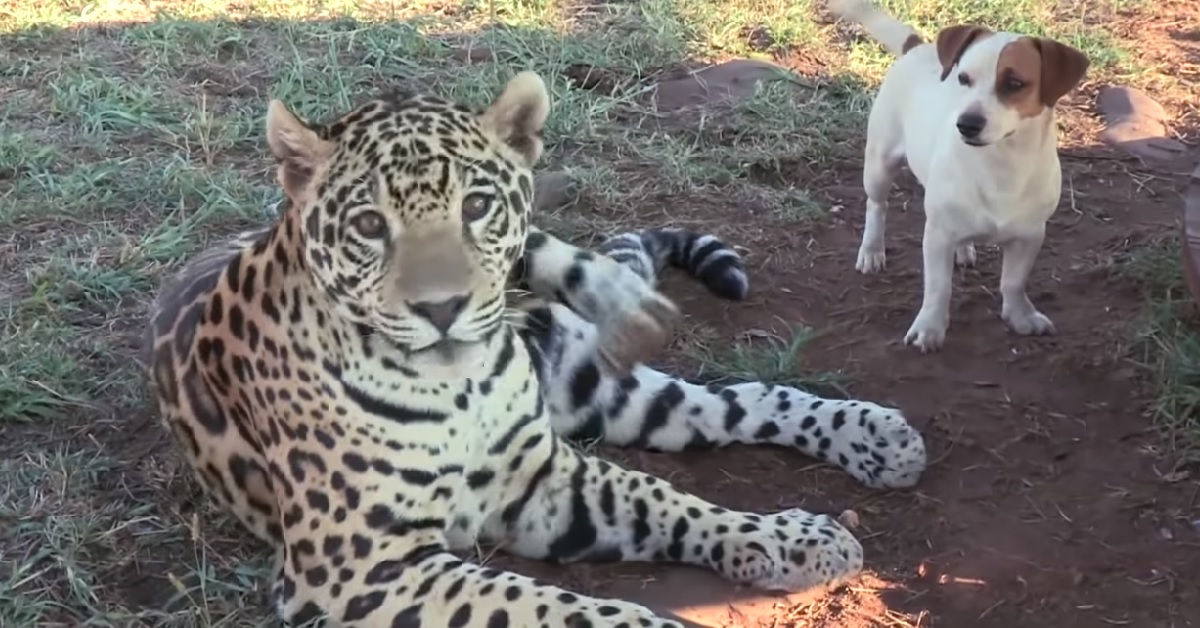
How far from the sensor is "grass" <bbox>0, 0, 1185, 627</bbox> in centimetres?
374

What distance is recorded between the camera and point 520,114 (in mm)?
3217

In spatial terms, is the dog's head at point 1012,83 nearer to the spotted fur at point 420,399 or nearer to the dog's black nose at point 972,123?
the dog's black nose at point 972,123

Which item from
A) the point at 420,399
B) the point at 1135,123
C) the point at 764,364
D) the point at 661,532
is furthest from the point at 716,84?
the point at 420,399

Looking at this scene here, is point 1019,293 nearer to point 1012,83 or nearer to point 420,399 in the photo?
point 1012,83

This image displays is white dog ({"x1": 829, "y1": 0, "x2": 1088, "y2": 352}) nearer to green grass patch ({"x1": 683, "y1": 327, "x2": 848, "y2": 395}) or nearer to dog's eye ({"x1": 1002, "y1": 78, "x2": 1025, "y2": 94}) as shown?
dog's eye ({"x1": 1002, "y1": 78, "x2": 1025, "y2": 94})

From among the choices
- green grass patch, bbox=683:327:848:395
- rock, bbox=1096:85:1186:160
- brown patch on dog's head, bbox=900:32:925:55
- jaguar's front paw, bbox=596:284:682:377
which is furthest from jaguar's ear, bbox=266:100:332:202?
rock, bbox=1096:85:1186:160

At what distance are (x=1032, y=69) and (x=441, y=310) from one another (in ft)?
7.27

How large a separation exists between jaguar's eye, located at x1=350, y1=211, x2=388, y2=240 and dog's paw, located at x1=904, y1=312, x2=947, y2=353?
7.34 ft

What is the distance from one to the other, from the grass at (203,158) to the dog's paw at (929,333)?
373 mm

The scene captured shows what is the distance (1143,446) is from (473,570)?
2.08 meters

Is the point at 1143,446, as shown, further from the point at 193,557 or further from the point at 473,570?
the point at 193,557

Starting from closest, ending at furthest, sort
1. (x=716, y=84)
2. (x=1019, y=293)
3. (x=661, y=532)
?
(x=661, y=532)
(x=1019, y=293)
(x=716, y=84)

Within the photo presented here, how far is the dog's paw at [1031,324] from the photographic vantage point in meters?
4.73

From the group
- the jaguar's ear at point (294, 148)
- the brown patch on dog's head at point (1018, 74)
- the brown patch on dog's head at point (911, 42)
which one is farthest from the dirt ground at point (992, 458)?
the jaguar's ear at point (294, 148)
